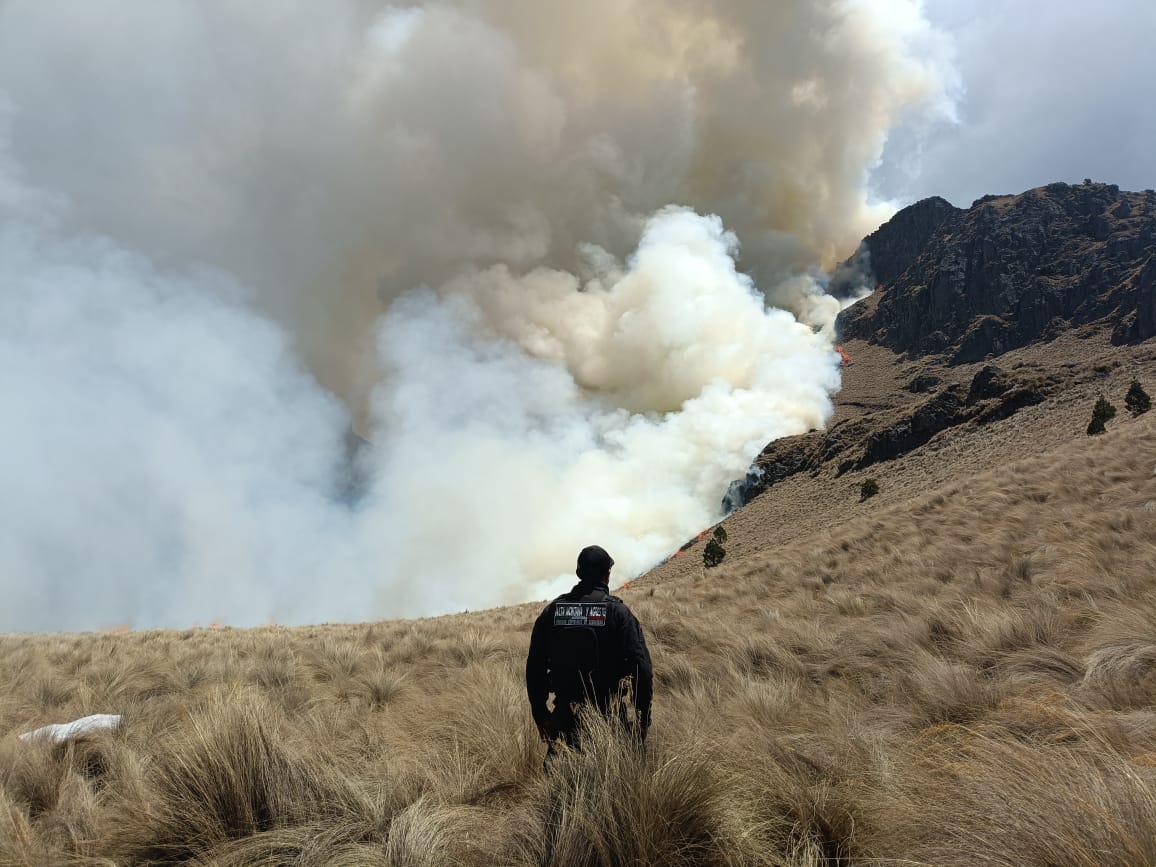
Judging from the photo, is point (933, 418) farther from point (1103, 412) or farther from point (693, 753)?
point (693, 753)

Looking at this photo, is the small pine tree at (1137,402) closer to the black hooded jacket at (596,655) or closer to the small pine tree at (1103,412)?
the small pine tree at (1103,412)

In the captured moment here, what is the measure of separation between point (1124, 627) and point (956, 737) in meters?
3.53

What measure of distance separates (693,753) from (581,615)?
122 centimetres

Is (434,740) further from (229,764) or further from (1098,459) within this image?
(1098,459)

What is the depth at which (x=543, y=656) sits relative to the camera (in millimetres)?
4410

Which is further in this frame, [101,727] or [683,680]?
[683,680]

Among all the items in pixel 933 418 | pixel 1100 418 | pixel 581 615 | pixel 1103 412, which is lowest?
pixel 581 615

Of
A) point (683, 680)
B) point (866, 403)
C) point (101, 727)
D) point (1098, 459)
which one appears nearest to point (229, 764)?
point (101, 727)

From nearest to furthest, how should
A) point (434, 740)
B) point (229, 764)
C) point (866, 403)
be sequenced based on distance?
point (229, 764) → point (434, 740) → point (866, 403)

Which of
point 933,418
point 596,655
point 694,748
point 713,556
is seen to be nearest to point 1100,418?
point 713,556

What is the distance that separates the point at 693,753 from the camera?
3.39 metres

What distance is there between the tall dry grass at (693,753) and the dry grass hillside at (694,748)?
0.06 feet

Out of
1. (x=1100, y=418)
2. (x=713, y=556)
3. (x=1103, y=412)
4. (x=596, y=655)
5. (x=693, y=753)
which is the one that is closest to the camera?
(x=693, y=753)

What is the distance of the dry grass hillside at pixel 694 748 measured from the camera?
2865 mm
